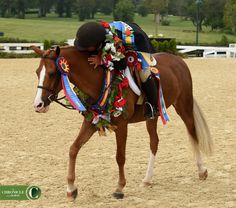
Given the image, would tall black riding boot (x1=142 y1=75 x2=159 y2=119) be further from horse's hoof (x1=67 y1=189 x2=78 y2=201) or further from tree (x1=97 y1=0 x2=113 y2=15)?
tree (x1=97 y1=0 x2=113 y2=15)

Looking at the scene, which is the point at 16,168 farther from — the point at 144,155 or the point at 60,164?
the point at 144,155

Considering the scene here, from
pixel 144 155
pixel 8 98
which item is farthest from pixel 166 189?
pixel 8 98

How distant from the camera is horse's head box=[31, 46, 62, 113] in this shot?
465cm


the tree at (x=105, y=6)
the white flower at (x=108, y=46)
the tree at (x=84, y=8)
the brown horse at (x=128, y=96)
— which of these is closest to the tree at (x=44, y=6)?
the tree at (x=84, y=8)

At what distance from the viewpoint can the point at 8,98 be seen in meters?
13.3

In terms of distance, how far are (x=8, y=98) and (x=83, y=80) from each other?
8.75 meters

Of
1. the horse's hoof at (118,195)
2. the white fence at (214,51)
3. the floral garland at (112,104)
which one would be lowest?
the white fence at (214,51)

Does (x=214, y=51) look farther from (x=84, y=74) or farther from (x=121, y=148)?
(x=84, y=74)

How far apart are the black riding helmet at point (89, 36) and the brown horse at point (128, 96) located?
120 mm

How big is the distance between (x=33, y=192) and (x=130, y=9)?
80.4 meters

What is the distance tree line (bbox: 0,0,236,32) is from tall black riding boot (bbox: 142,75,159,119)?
2567 inches

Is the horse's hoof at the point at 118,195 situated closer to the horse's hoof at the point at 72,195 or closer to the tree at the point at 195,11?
the horse's hoof at the point at 72,195

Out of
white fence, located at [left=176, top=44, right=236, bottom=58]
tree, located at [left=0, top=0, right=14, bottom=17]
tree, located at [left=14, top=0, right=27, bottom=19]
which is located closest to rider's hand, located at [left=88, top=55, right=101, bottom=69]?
white fence, located at [left=176, top=44, right=236, bottom=58]

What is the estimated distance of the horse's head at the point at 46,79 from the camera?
15.3 feet
